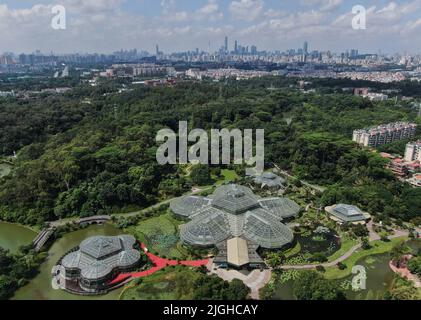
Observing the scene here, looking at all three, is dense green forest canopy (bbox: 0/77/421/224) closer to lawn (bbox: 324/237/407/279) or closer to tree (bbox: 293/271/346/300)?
lawn (bbox: 324/237/407/279)

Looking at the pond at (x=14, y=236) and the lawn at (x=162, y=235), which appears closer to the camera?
the lawn at (x=162, y=235)

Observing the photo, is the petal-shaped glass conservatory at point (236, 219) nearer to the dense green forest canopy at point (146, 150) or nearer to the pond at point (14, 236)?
the dense green forest canopy at point (146, 150)

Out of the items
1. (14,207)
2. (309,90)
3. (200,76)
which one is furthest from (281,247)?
(200,76)

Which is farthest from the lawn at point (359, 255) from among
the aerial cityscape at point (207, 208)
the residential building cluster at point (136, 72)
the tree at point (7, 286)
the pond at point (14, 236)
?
the residential building cluster at point (136, 72)

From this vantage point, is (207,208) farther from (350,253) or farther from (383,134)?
(383,134)

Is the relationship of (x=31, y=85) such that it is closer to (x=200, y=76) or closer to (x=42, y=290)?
(x=200, y=76)
